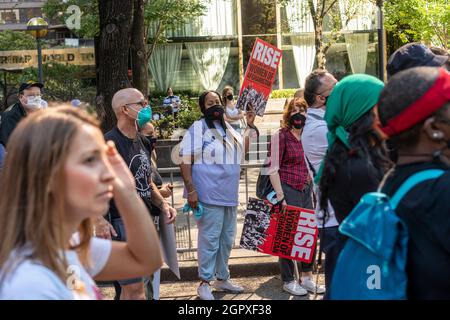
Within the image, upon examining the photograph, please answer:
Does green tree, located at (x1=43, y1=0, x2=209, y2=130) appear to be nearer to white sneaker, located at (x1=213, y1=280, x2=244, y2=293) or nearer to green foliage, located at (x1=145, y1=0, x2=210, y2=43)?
green foliage, located at (x1=145, y1=0, x2=210, y2=43)

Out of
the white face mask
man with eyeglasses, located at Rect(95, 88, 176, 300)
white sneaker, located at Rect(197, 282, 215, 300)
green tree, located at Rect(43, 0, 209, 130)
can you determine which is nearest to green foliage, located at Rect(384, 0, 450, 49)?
green tree, located at Rect(43, 0, 209, 130)

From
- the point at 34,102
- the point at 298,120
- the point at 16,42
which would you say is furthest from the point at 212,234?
the point at 16,42

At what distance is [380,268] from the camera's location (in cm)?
243

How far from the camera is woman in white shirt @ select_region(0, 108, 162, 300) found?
201 cm

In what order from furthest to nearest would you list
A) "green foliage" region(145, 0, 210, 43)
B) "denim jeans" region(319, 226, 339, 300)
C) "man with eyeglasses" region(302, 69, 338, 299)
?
"green foliage" region(145, 0, 210, 43)
"man with eyeglasses" region(302, 69, 338, 299)
"denim jeans" region(319, 226, 339, 300)

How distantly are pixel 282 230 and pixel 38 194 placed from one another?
4817 millimetres

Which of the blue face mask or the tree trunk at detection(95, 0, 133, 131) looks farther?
the tree trunk at detection(95, 0, 133, 131)

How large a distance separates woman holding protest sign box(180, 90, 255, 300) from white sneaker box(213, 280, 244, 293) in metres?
0.19

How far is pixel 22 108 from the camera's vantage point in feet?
23.2

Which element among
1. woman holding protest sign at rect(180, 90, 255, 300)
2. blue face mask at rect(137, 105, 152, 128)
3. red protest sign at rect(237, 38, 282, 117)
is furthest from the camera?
red protest sign at rect(237, 38, 282, 117)

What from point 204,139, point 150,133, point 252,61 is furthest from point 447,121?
point 252,61

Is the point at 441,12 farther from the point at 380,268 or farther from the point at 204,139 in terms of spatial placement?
the point at 380,268

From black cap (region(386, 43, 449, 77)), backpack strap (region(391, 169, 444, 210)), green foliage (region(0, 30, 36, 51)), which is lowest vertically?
backpack strap (region(391, 169, 444, 210))

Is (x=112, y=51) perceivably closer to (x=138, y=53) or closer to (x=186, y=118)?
(x=138, y=53)
